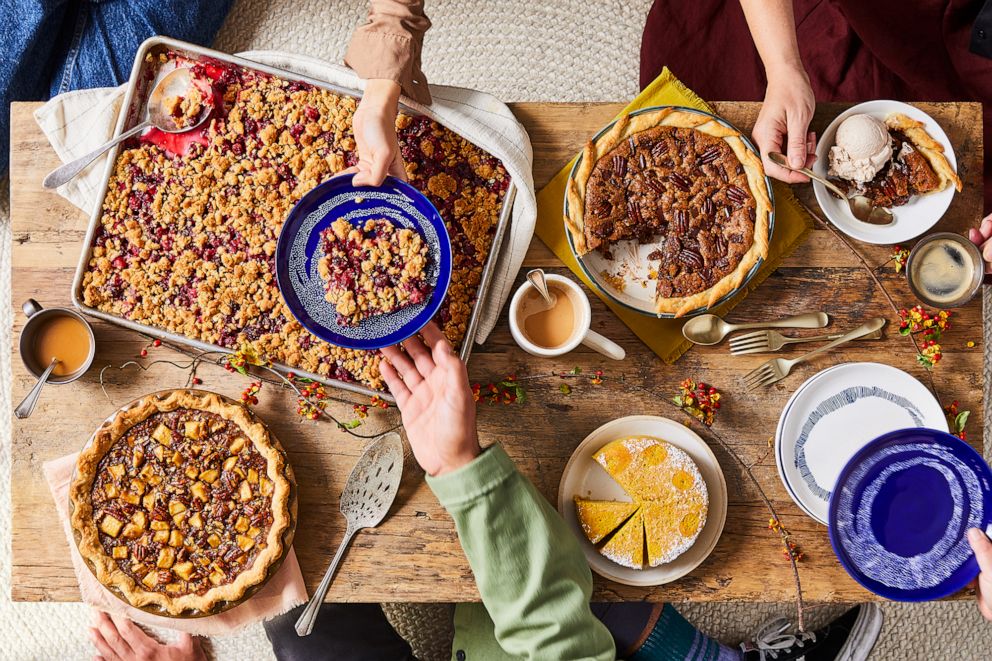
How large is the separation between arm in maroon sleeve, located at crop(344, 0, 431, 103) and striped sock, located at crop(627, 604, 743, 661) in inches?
66.2

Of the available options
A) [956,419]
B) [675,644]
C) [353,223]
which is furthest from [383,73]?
[675,644]

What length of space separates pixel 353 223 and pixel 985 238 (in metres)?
1.53

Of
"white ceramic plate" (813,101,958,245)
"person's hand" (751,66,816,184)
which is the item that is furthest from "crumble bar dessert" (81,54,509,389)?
"white ceramic plate" (813,101,958,245)

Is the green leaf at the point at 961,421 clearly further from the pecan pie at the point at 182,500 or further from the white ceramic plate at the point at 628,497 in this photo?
the pecan pie at the point at 182,500

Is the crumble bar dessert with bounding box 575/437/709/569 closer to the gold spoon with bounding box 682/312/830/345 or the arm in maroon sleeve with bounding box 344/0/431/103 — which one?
the gold spoon with bounding box 682/312/830/345

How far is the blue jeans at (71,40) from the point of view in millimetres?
1987

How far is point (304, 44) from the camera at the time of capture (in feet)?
8.32

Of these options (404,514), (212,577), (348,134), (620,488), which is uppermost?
(348,134)

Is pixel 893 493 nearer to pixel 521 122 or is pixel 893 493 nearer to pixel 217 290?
pixel 521 122

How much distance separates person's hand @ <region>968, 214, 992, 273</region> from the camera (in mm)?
1660

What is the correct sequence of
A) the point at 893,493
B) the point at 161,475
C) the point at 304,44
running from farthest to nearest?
the point at 304,44 < the point at 161,475 < the point at 893,493

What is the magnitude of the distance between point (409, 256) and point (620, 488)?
Result: 74 centimetres

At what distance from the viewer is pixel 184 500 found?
5.30 ft

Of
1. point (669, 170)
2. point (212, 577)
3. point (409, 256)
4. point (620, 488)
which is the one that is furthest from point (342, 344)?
point (669, 170)
